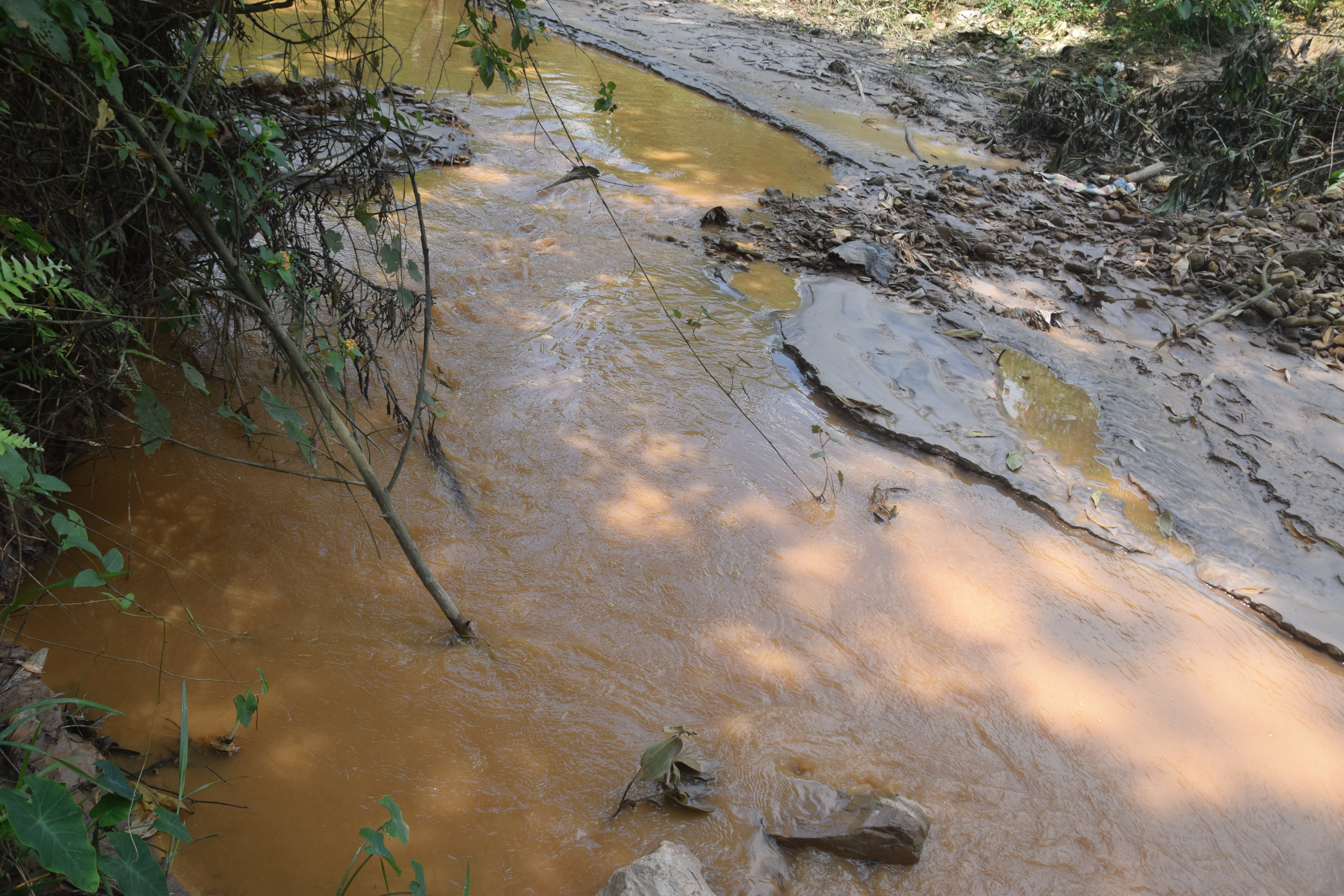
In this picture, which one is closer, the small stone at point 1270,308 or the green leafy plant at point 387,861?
the green leafy plant at point 387,861

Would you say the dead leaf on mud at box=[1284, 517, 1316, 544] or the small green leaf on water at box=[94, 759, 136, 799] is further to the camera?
the dead leaf on mud at box=[1284, 517, 1316, 544]

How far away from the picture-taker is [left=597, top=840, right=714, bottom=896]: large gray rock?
1.77 meters

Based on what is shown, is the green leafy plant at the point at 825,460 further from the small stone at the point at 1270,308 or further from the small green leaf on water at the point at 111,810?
the small stone at the point at 1270,308

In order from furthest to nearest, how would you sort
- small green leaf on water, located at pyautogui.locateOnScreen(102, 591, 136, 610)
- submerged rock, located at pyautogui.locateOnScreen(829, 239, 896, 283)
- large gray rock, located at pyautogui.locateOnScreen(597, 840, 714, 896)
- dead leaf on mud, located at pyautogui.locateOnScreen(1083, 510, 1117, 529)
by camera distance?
submerged rock, located at pyautogui.locateOnScreen(829, 239, 896, 283) < dead leaf on mud, located at pyautogui.locateOnScreen(1083, 510, 1117, 529) < large gray rock, located at pyautogui.locateOnScreen(597, 840, 714, 896) < small green leaf on water, located at pyautogui.locateOnScreen(102, 591, 136, 610)

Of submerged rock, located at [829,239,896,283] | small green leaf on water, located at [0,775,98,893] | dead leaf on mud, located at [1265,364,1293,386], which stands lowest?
small green leaf on water, located at [0,775,98,893]

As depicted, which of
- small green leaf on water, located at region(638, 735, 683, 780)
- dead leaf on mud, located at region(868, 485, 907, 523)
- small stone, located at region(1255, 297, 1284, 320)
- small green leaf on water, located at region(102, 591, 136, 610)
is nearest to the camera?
small green leaf on water, located at region(102, 591, 136, 610)

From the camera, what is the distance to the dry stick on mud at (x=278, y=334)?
1.62m

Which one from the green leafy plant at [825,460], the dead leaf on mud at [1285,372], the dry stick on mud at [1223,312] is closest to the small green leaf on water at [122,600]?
the green leafy plant at [825,460]

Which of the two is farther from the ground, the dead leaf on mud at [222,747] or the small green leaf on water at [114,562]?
the small green leaf on water at [114,562]

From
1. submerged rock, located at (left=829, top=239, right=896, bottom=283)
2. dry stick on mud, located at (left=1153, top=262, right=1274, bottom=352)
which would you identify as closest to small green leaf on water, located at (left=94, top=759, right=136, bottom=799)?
submerged rock, located at (left=829, top=239, right=896, bottom=283)

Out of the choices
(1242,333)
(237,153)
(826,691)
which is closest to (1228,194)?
(1242,333)

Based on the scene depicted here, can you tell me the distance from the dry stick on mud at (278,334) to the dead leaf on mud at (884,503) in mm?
1973

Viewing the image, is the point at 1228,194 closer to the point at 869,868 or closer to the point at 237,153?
the point at 869,868

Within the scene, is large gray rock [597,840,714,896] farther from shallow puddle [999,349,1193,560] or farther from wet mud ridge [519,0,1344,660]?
shallow puddle [999,349,1193,560]
